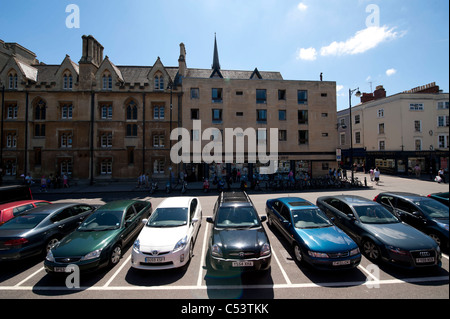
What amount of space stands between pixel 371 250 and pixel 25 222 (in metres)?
11.4

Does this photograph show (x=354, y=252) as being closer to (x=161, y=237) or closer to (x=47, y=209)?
(x=161, y=237)

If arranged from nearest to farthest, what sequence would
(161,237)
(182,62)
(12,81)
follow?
(161,237) → (12,81) → (182,62)

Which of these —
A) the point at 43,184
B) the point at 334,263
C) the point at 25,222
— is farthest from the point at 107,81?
the point at 334,263

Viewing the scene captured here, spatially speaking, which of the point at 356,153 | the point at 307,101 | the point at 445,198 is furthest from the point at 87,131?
the point at 356,153

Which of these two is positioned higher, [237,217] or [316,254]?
[237,217]

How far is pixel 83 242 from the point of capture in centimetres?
561

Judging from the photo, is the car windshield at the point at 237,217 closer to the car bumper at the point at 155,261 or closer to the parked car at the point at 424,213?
the car bumper at the point at 155,261

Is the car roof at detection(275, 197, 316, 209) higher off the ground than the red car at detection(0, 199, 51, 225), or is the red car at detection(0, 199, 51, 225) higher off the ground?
the car roof at detection(275, 197, 316, 209)

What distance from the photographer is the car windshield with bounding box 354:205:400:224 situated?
257 inches

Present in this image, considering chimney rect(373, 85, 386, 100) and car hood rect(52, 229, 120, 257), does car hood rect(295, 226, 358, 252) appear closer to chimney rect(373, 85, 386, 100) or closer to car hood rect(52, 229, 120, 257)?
car hood rect(52, 229, 120, 257)

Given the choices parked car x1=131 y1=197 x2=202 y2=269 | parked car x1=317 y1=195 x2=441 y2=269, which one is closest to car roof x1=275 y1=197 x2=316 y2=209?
parked car x1=317 y1=195 x2=441 y2=269

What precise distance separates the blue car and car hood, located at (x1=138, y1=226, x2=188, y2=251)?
11.7 ft

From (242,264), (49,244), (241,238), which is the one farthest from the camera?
(49,244)

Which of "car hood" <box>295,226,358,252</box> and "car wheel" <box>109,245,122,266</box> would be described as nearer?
"car hood" <box>295,226,358,252</box>
